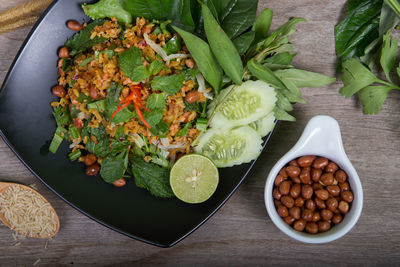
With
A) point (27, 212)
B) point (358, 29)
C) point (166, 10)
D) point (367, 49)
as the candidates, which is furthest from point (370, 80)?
point (27, 212)

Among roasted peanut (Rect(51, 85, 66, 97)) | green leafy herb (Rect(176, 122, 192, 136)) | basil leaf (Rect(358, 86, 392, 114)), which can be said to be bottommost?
basil leaf (Rect(358, 86, 392, 114))

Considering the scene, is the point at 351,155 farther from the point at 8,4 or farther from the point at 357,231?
the point at 8,4

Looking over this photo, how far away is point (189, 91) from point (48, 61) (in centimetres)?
82

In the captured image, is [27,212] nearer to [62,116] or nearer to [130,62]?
[62,116]

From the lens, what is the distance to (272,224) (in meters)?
2.04

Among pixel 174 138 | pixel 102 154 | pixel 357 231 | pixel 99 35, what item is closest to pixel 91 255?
pixel 102 154

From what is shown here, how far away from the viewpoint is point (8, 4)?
6.50ft

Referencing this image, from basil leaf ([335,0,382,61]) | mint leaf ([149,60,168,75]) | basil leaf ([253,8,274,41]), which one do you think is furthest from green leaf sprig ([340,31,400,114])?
mint leaf ([149,60,168,75])

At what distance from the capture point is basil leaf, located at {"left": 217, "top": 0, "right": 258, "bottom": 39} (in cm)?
164

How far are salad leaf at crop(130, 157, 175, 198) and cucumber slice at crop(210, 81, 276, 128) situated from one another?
0.42 m

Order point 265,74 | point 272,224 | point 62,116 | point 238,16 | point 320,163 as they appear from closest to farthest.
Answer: point 265,74 → point 238,16 → point 320,163 → point 62,116 → point 272,224

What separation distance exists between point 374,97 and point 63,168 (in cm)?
174

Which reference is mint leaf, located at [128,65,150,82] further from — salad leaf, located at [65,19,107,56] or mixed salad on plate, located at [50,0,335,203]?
salad leaf, located at [65,19,107,56]

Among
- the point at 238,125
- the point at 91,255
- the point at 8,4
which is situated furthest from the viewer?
the point at 91,255
